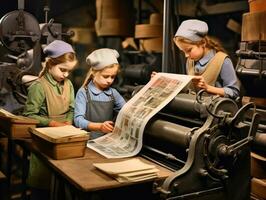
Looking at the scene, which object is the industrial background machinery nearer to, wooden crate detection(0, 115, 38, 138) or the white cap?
the white cap

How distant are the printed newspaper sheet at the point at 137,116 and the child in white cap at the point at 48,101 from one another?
46 centimetres

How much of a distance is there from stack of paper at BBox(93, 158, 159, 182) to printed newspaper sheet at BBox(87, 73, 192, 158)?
0.26 metres

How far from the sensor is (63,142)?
1.98m

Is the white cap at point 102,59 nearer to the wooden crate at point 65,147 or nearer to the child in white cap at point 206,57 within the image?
the child in white cap at point 206,57

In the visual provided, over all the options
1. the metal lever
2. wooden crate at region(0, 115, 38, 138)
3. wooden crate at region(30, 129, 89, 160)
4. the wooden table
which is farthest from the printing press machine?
wooden crate at region(0, 115, 38, 138)

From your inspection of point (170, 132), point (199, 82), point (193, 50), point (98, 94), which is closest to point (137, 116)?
point (170, 132)

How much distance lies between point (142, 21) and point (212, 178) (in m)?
3.96

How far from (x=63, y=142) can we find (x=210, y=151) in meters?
0.69

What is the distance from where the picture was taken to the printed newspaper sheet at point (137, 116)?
211 centimetres

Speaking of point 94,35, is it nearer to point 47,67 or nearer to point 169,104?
point 47,67

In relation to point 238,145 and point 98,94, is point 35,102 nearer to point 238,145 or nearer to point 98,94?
point 98,94

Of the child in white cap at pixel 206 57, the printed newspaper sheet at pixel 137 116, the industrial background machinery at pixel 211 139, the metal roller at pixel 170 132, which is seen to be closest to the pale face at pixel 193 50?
the child in white cap at pixel 206 57

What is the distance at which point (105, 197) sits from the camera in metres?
1.87

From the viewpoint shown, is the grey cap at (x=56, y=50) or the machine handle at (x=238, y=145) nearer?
the machine handle at (x=238, y=145)
